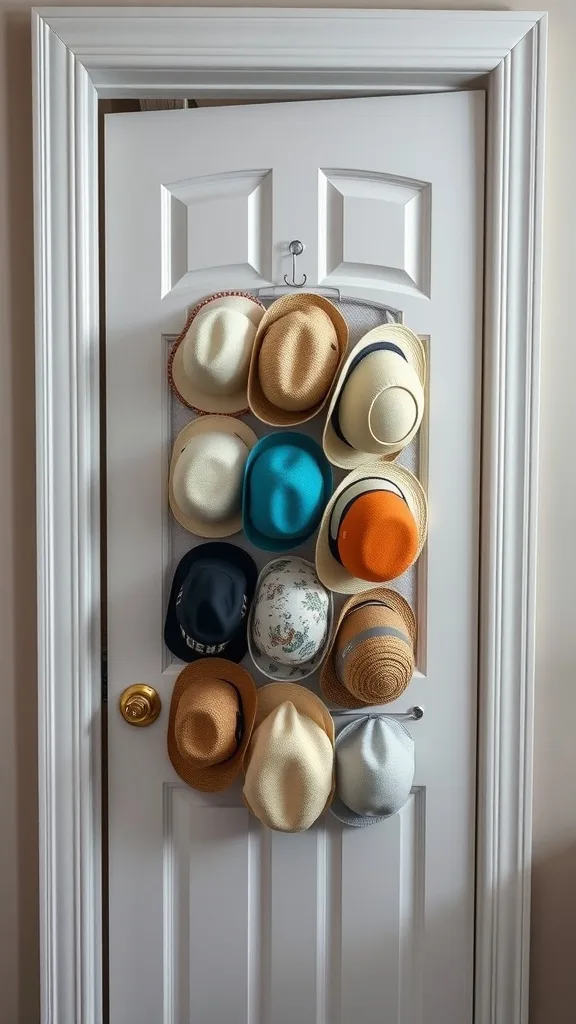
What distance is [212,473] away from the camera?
1.15 meters

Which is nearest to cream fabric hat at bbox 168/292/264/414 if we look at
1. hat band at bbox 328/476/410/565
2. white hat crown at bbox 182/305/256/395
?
white hat crown at bbox 182/305/256/395

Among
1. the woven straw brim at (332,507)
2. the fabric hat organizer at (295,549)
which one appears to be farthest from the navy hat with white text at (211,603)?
the woven straw brim at (332,507)

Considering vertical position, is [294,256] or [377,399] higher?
[294,256]

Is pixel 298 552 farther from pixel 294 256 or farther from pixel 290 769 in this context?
pixel 294 256

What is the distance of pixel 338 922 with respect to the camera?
1274mm

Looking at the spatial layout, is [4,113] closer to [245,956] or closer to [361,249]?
[361,249]

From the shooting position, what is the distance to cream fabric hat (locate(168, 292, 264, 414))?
1.13m

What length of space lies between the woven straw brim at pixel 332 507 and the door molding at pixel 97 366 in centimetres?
12

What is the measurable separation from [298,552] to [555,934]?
31.5 inches

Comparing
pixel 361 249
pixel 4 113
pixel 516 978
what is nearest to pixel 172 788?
pixel 516 978

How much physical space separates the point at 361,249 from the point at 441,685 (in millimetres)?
759

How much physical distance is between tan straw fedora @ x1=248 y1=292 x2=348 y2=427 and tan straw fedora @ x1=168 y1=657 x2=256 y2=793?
44 cm

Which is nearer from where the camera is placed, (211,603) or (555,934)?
(211,603)

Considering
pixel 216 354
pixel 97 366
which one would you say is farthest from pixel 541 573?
pixel 97 366
